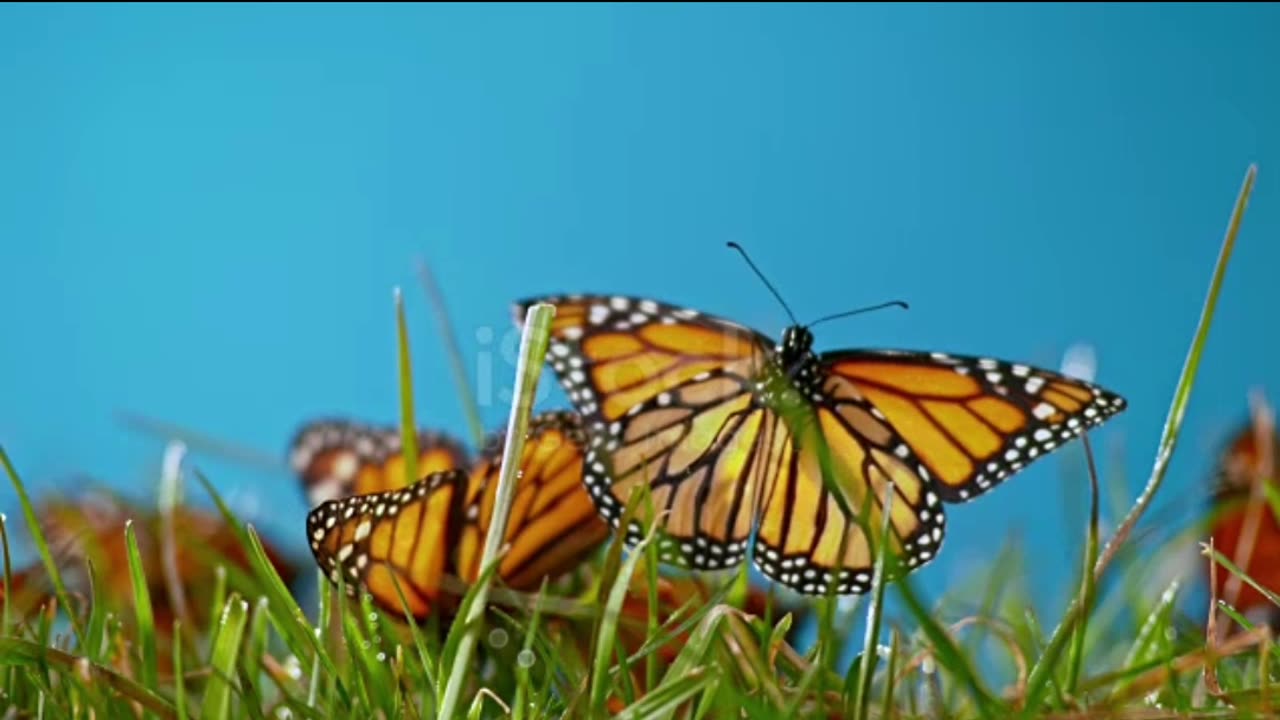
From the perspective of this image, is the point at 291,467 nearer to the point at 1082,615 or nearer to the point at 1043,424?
the point at 1043,424

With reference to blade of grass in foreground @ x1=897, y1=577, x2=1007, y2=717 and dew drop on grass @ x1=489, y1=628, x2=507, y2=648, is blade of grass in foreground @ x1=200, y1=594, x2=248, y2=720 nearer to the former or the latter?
blade of grass in foreground @ x1=897, y1=577, x2=1007, y2=717

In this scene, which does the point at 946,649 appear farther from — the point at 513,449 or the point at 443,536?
the point at 443,536

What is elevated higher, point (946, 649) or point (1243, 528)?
point (946, 649)

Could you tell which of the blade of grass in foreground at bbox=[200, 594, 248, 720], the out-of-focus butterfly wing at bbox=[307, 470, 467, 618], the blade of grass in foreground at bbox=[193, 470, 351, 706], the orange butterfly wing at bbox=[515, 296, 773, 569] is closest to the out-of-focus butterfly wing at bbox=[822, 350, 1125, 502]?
the orange butterfly wing at bbox=[515, 296, 773, 569]

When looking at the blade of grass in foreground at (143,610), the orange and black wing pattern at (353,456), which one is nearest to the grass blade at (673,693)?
the blade of grass in foreground at (143,610)

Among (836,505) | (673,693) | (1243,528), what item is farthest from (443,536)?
(1243,528)

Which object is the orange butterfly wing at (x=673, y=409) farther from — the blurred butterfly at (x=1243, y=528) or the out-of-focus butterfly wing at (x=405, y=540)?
the blurred butterfly at (x=1243, y=528)

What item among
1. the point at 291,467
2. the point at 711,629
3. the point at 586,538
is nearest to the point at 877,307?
the point at 586,538
